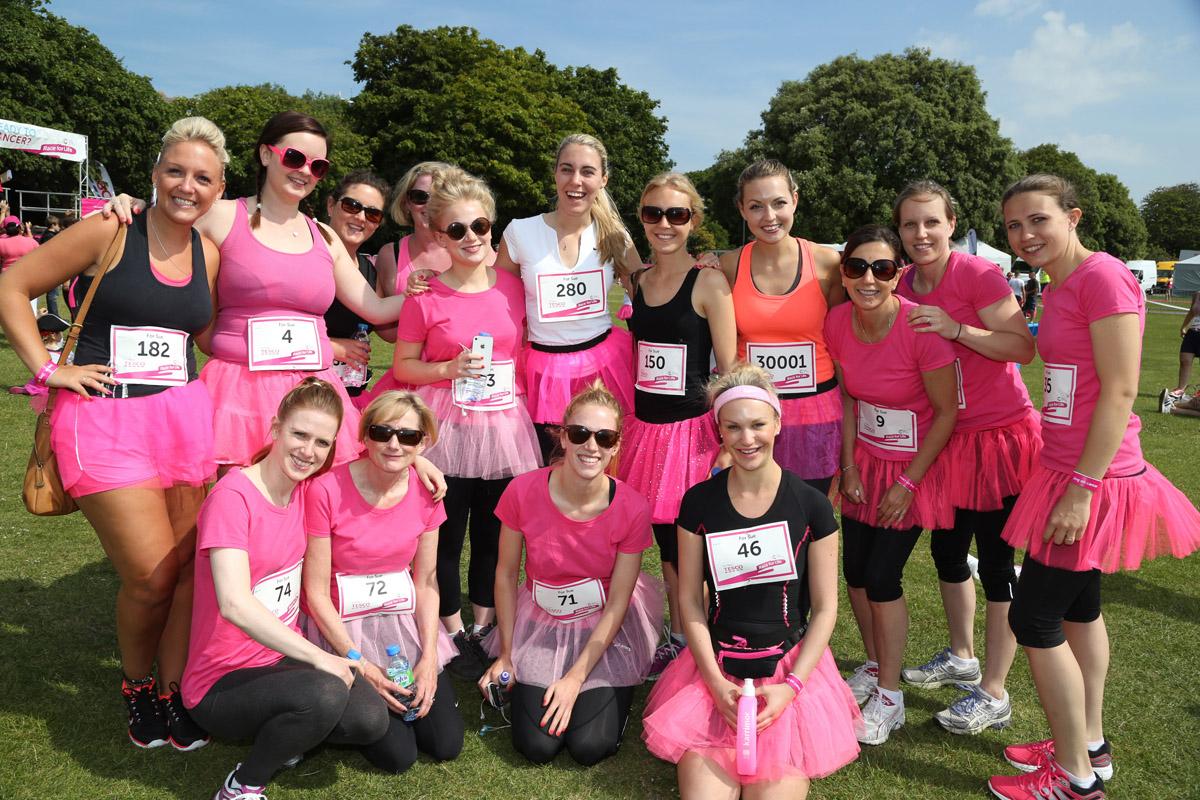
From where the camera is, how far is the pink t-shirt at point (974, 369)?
3178 mm

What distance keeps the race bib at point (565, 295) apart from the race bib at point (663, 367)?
0.33 m

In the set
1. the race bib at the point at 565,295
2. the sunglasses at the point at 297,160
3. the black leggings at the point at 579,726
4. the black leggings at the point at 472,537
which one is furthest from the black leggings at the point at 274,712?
the sunglasses at the point at 297,160

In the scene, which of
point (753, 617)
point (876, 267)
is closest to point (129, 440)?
point (753, 617)

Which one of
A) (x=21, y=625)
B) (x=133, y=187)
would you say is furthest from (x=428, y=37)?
(x=21, y=625)

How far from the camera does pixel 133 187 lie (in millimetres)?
35688

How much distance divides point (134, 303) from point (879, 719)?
310 centimetres

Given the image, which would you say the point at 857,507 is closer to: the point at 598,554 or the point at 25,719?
the point at 598,554

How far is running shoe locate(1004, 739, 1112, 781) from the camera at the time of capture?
9.23ft

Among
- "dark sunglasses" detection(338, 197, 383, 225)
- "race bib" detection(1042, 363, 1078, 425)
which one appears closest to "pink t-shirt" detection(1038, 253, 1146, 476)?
"race bib" detection(1042, 363, 1078, 425)

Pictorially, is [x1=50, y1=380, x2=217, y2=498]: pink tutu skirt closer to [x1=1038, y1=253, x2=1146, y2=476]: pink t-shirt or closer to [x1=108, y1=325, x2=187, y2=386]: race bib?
[x1=108, y1=325, x2=187, y2=386]: race bib

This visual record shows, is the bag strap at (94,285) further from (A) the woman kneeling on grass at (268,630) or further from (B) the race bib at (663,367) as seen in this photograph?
(B) the race bib at (663,367)

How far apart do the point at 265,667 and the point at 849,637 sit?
275cm

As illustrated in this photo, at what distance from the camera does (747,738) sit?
2506 mm

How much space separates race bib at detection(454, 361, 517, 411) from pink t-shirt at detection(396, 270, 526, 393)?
0.06 m
